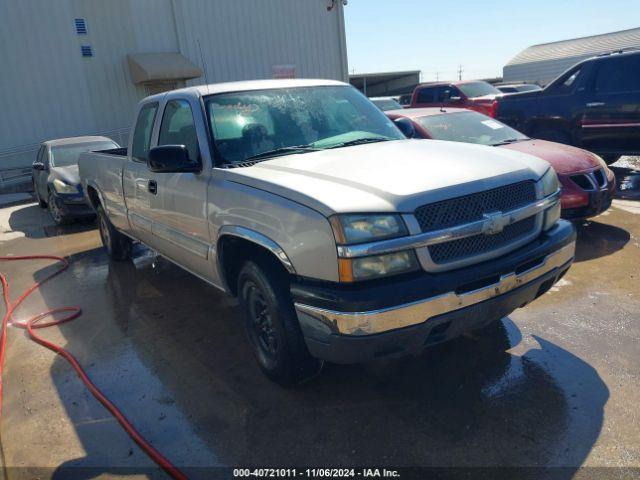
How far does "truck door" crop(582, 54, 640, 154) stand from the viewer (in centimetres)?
803

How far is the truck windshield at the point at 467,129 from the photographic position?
6.65m

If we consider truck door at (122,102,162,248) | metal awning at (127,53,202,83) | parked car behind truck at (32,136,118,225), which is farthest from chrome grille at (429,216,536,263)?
metal awning at (127,53,202,83)

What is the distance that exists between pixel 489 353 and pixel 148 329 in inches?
113

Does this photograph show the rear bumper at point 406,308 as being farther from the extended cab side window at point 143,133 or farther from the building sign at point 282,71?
the building sign at point 282,71

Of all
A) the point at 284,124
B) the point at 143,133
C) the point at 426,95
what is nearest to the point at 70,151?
the point at 143,133

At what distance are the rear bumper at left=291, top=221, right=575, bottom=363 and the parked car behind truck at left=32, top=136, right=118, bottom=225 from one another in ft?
25.4

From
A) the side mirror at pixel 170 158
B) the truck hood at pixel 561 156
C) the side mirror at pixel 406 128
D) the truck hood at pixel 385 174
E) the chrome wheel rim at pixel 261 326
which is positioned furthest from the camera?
the truck hood at pixel 561 156

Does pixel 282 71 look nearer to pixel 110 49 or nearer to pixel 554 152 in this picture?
pixel 110 49

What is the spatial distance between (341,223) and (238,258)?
4.14ft

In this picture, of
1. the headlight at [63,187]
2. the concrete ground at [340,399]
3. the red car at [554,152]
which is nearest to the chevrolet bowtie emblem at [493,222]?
the concrete ground at [340,399]

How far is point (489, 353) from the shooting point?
350 centimetres

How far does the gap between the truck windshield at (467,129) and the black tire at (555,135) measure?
2.18 meters

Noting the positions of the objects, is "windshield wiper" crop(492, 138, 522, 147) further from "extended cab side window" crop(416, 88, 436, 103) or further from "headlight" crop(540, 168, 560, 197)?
"extended cab side window" crop(416, 88, 436, 103)

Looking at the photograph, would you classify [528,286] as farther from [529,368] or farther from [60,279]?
[60,279]
